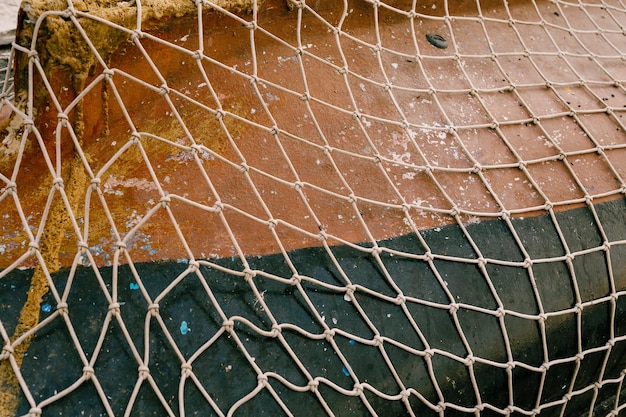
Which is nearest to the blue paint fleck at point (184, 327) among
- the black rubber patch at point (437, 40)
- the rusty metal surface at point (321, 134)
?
the rusty metal surface at point (321, 134)

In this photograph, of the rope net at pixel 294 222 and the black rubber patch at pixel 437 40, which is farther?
the black rubber patch at pixel 437 40

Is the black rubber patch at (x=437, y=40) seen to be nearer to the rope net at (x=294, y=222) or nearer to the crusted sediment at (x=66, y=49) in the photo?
the rope net at (x=294, y=222)

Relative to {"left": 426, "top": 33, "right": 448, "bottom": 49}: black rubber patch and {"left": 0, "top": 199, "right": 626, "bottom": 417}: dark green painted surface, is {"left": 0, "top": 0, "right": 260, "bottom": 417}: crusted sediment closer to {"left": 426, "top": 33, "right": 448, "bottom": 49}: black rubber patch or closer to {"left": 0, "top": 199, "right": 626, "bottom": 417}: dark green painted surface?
{"left": 0, "top": 199, "right": 626, "bottom": 417}: dark green painted surface

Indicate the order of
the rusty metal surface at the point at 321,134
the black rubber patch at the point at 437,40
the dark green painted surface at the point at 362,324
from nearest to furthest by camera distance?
1. the dark green painted surface at the point at 362,324
2. the rusty metal surface at the point at 321,134
3. the black rubber patch at the point at 437,40

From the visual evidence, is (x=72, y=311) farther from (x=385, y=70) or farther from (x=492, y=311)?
(x=385, y=70)

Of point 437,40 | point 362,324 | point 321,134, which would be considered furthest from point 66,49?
point 437,40

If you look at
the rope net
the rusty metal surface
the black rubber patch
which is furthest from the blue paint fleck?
the black rubber patch

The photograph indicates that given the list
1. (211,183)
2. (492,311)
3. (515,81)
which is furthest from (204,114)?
(515,81)
